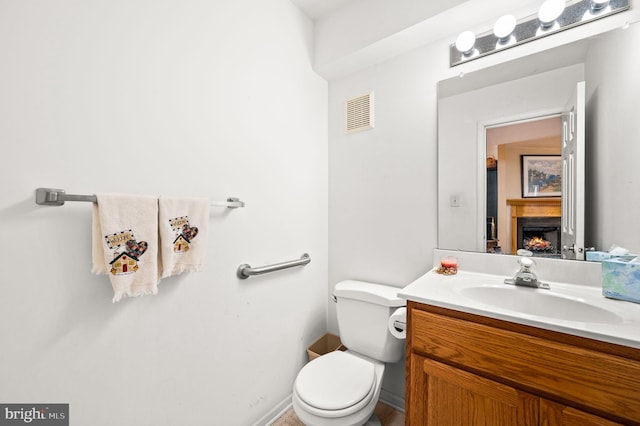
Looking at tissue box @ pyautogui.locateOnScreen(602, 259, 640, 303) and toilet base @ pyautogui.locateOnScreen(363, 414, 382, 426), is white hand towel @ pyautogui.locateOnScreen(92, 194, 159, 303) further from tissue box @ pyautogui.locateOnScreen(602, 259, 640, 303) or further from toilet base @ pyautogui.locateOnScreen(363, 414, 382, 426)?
tissue box @ pyautogui.locateOnScreen(602, 259, 640, 303)

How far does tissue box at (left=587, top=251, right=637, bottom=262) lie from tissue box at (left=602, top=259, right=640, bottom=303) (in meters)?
0.04

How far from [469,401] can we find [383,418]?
0.82 metres

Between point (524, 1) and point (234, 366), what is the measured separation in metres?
2.20

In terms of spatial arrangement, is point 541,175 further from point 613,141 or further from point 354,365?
point 354,365

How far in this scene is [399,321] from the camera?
127 centimetres

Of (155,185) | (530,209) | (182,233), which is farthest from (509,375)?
(155,185)

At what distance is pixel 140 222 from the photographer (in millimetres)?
899

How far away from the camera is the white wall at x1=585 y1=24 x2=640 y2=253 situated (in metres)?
0.99

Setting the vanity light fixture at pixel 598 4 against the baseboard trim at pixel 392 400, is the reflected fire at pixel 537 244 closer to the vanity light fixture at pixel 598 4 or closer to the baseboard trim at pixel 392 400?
the vanity light fixture at pixel 598 4

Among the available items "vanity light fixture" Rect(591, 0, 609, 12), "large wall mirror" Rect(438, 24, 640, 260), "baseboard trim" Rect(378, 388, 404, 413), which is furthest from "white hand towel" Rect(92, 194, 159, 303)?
"vanity light fixture" Rect(591, 0, 609, 12)

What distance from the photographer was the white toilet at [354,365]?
1.08m

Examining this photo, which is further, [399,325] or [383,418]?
[383,418]

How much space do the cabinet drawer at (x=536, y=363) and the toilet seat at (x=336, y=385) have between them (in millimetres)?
357

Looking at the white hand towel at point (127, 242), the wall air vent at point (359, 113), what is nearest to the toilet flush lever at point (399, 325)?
the white hand towel at point (127, 242)
